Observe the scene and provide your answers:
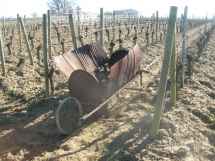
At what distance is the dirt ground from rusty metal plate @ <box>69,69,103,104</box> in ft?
1.65

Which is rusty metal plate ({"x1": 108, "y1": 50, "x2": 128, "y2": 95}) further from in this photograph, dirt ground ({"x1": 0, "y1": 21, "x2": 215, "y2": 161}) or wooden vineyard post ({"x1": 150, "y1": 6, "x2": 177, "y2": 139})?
wooden vineyard post ({"x1": 150, "y1": 6, "x2": 177, "y2": 139})

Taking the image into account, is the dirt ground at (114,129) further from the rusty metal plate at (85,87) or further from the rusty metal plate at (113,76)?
the rusty metal plate at (113,76)

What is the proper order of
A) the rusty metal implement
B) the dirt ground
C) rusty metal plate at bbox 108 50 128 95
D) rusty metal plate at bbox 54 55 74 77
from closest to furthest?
the dirt ground, the rusty metal implement, rusty metal plate at bbox 108 50 128 95, rusty metal plate at bbox 54 55 74 77

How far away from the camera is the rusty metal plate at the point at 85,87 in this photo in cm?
412

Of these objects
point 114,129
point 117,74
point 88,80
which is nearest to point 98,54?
point 117,74

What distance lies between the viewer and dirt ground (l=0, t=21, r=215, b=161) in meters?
3.47

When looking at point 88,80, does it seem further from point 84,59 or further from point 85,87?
point 84,59

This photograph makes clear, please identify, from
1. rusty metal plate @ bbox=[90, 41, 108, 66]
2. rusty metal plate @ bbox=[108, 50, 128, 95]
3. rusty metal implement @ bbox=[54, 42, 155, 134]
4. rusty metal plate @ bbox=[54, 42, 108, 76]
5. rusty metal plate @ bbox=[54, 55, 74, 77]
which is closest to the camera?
rusty metal implement @ bbox=[54, 42, 155, 134]

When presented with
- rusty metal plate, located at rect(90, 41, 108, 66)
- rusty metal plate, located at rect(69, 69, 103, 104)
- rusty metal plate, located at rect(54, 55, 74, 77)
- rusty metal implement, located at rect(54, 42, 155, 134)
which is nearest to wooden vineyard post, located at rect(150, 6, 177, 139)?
rusty metal implement, located at rect(54, 42, 155, 134)

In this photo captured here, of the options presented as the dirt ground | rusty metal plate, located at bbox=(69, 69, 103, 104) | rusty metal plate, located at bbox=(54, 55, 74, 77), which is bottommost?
the dirt ground

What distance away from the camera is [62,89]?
6.12 m

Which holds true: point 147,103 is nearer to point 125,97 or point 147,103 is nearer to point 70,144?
point 125,97

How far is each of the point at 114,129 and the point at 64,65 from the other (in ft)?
5.34

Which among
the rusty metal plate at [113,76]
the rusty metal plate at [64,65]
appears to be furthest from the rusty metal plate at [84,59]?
the rusty metal plate at [113,76]
